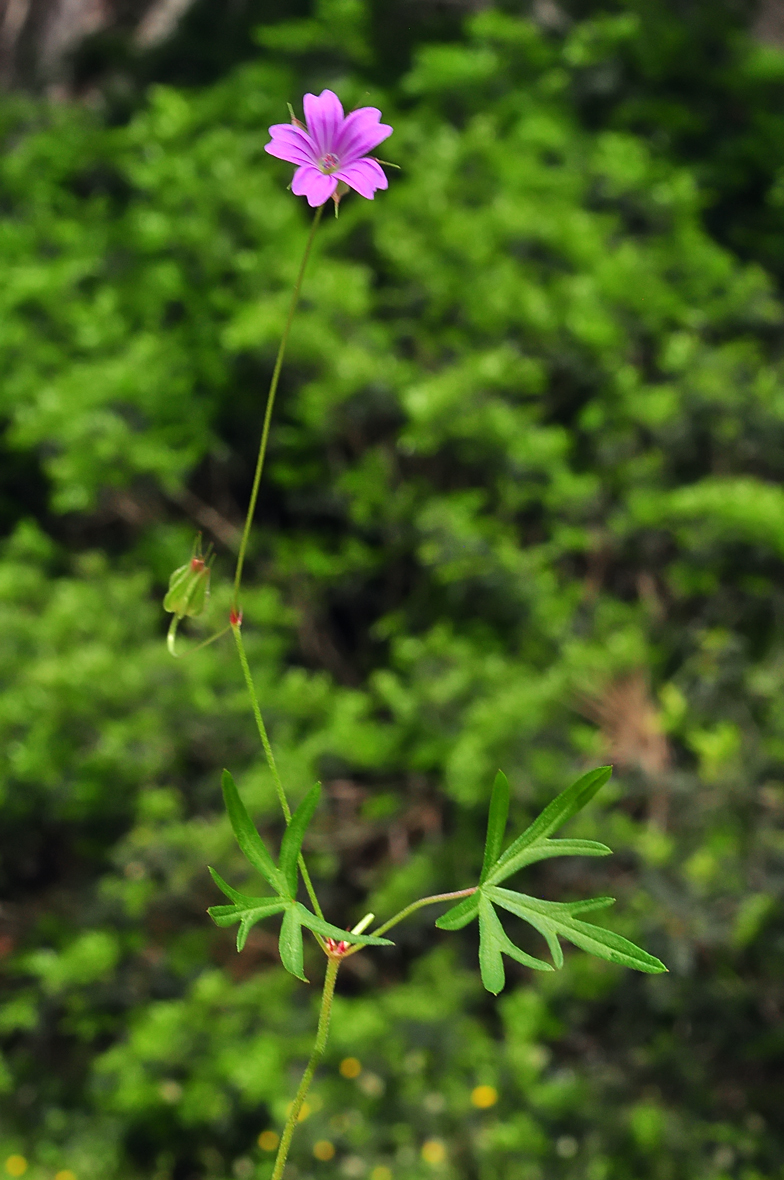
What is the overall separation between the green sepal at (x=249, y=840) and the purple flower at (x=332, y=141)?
12.1 inches

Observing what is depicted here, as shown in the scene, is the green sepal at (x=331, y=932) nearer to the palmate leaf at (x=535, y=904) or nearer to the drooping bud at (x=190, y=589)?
the palmate leaf at (x=535, y=904)

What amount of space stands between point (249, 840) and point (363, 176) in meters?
0.36

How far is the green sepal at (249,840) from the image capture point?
1.75 ft

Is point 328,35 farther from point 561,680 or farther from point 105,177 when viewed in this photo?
point 561,680

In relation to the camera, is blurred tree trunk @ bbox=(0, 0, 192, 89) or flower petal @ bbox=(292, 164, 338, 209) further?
blurred tree trunk @ bbox=(0, 0, 192, 89)

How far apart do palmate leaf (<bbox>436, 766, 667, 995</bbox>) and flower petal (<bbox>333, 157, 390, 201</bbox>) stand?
11.8 inches

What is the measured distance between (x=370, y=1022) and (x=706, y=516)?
1537 mm

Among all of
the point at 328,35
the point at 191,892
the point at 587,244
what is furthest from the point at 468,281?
the point at 191,892

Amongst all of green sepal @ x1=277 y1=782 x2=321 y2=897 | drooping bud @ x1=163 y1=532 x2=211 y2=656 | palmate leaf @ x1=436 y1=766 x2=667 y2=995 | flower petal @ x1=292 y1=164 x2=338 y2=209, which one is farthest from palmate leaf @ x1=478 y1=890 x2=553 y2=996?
flower petal @ x1=292 y1=164 x2=338 y2=209

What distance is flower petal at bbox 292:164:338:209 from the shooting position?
19.5 inches

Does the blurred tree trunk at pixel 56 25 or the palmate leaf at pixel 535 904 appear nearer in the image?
the palmate leaf at pixel 535 904

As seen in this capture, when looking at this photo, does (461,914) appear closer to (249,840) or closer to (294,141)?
(249,840)

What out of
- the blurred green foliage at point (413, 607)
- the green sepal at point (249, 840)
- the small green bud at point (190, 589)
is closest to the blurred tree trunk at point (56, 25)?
the blurred green foliage at point (413, 607)

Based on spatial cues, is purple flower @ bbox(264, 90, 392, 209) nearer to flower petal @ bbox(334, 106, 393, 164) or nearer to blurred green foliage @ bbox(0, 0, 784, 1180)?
flower petal @ bbox(334, 106, 393, 164)
